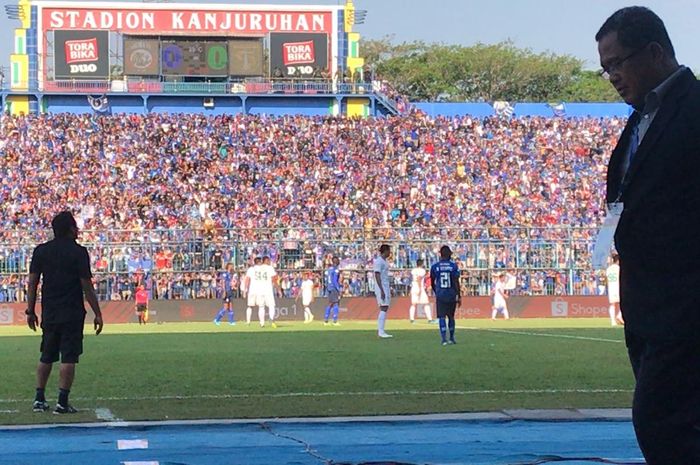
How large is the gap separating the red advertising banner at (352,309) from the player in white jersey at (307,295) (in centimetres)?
60

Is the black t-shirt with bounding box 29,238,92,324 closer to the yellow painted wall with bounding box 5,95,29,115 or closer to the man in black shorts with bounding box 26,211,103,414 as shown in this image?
the man in black shorts with bounding box 26,211,103,414

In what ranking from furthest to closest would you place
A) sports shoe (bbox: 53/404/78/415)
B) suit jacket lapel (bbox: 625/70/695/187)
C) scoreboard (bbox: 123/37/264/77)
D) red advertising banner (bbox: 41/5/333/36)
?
red advertising banner (bbox: 41/5/333/36) → scoreboard (bbox: 123/37/264/77) → sports shoe (bbox: 53/404/78/415) → suit jacket lapel (bbox: 625/70/695/187)

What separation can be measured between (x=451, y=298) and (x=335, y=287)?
11.4 m

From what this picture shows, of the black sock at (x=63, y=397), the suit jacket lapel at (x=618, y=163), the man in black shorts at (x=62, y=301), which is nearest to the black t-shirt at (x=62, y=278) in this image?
the man in black shorts at (x=62, y=301)

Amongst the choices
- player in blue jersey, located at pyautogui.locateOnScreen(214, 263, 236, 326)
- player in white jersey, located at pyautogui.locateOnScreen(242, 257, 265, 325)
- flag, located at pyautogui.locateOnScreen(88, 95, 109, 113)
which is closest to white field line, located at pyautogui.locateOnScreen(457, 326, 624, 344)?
player in white jersey, located at pyautogui.locateOnScreen(242, 257, 265, 325)

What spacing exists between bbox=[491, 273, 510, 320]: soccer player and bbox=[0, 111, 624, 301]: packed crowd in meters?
0.88

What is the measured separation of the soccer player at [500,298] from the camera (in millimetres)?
38375

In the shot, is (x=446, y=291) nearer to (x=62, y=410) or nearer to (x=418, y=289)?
(x=62, y=410)

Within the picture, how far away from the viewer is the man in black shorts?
37.8ft

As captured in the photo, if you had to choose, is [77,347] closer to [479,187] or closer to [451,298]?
[451,298]

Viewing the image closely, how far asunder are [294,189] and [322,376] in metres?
33.1

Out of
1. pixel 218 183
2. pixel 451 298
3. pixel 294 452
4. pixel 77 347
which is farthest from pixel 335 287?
pixel 294 452

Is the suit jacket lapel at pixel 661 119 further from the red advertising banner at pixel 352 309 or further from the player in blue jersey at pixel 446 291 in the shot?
the red advertising banner at pixel 352 309

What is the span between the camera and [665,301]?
4.30m
